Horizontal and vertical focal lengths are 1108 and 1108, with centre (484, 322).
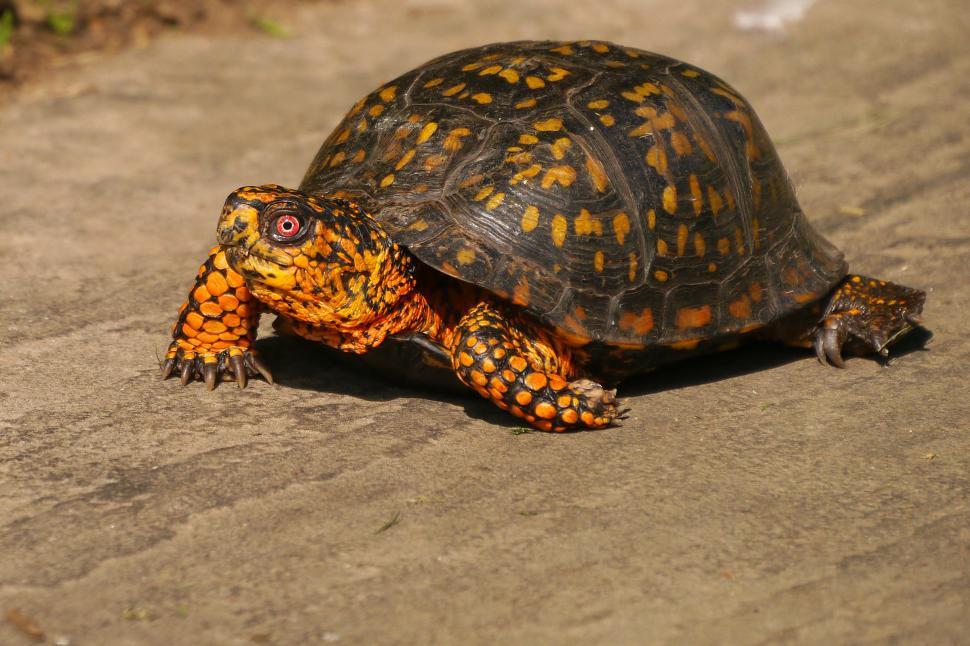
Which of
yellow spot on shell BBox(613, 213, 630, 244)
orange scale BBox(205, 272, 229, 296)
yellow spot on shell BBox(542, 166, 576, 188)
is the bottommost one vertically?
orange scale BBox(205, 272, 229, 296)

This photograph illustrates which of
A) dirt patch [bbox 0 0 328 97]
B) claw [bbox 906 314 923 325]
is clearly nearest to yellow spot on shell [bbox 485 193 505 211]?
claw [bbox 906 314 923 325]

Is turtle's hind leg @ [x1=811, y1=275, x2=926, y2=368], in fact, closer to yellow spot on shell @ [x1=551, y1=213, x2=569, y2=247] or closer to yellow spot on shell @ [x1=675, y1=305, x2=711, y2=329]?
yellow spot on shell @ [x1=675, y1=305, x2=711, y2=329]

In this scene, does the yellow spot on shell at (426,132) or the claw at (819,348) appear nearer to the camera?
the yellow spot on shell at (426,132)

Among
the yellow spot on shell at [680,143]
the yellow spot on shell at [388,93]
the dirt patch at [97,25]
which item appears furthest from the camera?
the dirt patch at [97,25]

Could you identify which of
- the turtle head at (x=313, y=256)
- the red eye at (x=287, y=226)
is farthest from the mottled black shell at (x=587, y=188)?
the red eye at (x=287, y=226)

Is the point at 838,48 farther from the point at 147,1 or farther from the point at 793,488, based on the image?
the point at 793,488

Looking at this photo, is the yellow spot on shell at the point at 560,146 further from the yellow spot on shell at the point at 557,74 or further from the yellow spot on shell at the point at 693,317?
the yellow spot on shell at the point at 693,317
